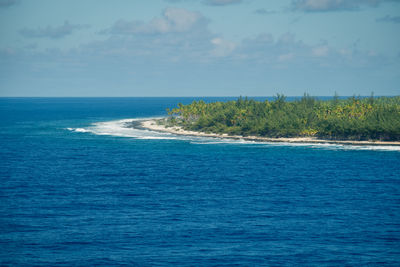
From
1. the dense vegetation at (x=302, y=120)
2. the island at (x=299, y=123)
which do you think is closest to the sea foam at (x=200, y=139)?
the island at (x=299, y=123)

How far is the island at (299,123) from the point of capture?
117 m

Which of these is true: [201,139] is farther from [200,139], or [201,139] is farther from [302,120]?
[302,120]

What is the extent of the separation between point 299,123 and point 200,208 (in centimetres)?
7868

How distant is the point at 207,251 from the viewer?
39281 mm

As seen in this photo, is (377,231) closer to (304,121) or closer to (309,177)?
(309,177)

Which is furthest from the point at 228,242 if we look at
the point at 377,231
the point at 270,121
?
the point at 270,121

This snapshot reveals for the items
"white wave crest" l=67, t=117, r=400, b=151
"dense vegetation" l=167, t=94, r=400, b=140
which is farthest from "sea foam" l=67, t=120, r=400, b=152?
→ "dense vegetation" l=167, t=94, r=400, b=140

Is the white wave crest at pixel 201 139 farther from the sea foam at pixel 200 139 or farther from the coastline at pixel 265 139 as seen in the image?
the coastline at pixel 265 139

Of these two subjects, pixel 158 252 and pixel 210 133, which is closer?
pixel 158 252

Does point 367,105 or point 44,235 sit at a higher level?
point 367,105

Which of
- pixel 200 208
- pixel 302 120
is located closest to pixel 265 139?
pixel 302 120

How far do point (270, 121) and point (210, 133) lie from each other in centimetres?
1990

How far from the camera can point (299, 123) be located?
127m

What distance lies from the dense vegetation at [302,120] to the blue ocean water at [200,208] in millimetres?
17293
